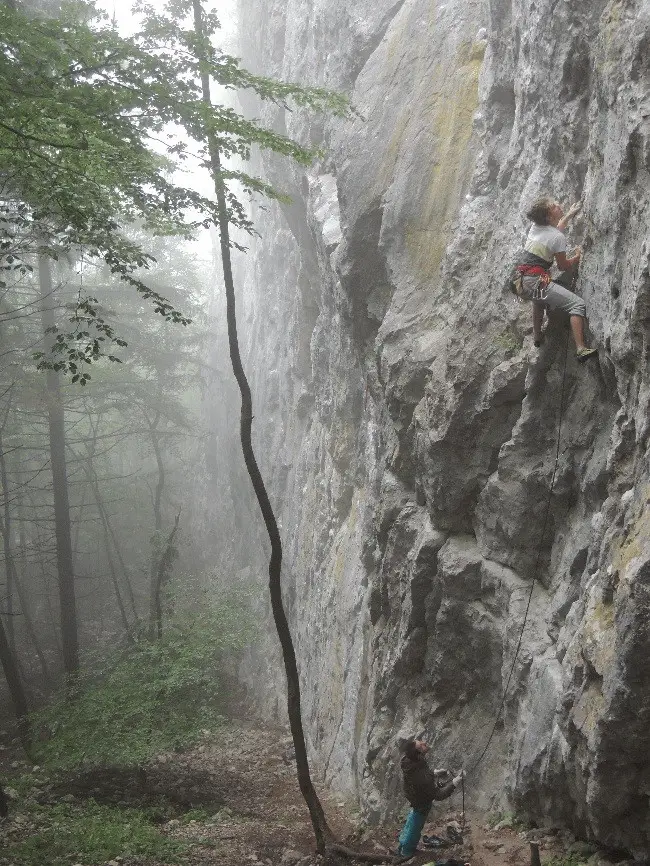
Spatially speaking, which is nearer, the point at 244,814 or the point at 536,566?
the point at 536,566

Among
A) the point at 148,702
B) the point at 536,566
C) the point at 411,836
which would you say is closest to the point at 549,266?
the point at 536,566

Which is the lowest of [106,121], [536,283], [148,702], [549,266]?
[148,702]

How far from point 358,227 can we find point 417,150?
1632 mm

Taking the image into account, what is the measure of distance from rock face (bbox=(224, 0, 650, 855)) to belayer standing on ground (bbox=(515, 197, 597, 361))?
20 centimetres

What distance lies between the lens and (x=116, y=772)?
42.6ft

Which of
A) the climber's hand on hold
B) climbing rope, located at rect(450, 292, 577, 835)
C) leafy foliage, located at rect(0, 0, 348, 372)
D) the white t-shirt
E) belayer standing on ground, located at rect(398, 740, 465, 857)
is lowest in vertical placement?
belayer standing on ground, located at rect(398, 740, 465, 857)

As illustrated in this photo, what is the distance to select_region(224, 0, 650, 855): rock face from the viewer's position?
537cm

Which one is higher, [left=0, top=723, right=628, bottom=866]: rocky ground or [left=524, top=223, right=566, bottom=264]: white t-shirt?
[left=524, top=223, right=566, bottom=264]: white t-shirt

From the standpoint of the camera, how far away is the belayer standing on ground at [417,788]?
22.1 feet

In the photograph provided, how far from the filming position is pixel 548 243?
644cm

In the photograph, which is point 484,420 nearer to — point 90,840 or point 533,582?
point 533,582

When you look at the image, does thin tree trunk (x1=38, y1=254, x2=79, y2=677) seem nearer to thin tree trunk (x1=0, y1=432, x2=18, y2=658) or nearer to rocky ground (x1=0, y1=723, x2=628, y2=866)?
thin tree trunk (x1=0, y1=432, x2=18, y2=658)

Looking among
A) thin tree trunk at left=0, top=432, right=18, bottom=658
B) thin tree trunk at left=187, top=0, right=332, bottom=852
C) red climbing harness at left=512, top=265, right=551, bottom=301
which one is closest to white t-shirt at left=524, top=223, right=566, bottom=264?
red climbing harness at left=512, top=265, right=551, bottom=301

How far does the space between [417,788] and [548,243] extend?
568 cm
